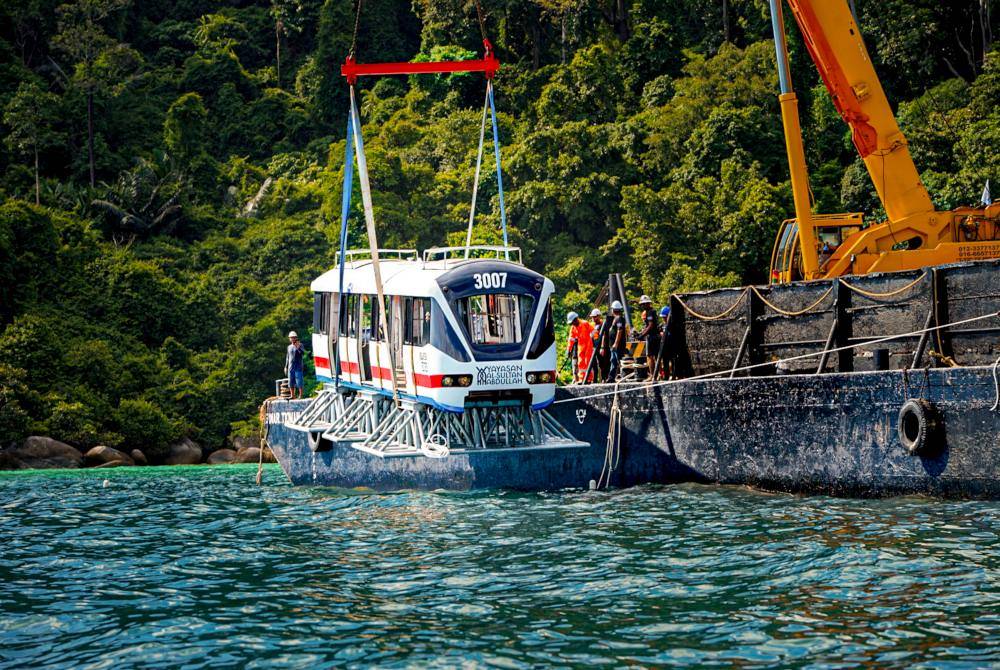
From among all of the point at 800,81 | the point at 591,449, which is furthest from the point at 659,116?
the point at 591,449

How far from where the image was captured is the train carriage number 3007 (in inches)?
813

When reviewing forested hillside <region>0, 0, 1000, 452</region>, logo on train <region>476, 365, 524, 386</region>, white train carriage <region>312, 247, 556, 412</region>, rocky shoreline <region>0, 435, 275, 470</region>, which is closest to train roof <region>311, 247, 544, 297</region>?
white train carriage <region>312, 247, 556, 412</region>

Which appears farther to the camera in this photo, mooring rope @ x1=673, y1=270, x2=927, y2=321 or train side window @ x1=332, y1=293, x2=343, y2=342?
train side window @ x1=332, y1=293, x2=343, y2=342

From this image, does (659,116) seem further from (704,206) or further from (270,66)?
(270,66)

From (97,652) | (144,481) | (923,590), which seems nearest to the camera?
(97,652)

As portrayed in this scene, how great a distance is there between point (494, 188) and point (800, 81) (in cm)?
1363

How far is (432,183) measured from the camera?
183 ft

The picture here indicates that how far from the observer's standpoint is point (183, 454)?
4612 cm

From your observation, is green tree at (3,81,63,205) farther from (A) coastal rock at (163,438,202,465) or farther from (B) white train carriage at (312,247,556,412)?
(B) white train carriage at (312,247,556,412)

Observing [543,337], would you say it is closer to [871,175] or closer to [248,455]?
[871,175]

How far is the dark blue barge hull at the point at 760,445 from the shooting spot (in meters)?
16.7

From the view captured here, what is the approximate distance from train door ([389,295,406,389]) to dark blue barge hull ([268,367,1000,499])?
1.57 meters

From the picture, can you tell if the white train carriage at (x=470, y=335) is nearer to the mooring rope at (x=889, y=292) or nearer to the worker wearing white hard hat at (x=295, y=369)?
the mooring rope at (x=889, y=292)

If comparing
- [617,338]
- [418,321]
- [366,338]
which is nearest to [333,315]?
[366,338]
